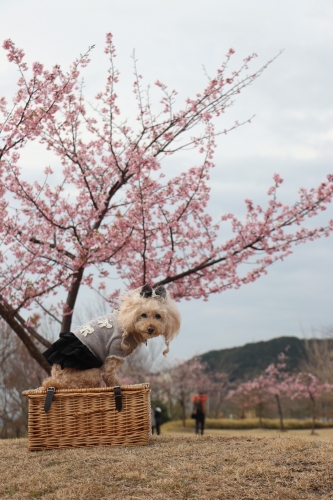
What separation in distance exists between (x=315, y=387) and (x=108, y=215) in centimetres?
1644

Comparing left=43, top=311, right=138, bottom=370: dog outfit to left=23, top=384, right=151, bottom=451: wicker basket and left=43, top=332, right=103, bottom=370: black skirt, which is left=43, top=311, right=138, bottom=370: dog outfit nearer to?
left=43, top=332, right=103, bottom=370: black skirt

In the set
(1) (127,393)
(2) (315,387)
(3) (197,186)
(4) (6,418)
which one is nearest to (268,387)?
(2) (315,387)

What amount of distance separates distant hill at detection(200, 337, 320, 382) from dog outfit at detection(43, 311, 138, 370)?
1197 inches

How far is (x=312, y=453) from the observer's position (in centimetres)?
391

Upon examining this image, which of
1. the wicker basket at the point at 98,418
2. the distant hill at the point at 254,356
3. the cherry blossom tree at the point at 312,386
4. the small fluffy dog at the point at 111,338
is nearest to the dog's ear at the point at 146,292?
the small fluffy dog at the point at 111,338

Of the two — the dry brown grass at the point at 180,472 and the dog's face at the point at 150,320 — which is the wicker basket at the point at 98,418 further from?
the dog's face at the point at 150,320

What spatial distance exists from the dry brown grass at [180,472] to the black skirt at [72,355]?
→ 71 centimetres

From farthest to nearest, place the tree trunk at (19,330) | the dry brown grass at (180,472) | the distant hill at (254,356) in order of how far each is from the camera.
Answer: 1. the distant hill at (254,356)
2. the tree trunk at (19,330)
3. the dry brown grass at (180,472)

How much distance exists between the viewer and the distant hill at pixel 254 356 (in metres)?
35.2

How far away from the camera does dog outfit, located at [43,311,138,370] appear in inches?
180

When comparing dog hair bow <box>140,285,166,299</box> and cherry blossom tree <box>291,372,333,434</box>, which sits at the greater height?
dog hair bow <box>140,285,166,299</box>

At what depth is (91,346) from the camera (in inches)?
181

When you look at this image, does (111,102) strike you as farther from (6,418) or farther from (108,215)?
(6,418)

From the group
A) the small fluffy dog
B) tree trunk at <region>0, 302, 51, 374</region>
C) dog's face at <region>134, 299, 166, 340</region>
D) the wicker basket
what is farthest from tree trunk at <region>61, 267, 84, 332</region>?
dog's face at <region>134, 299, 166, 340</region>
